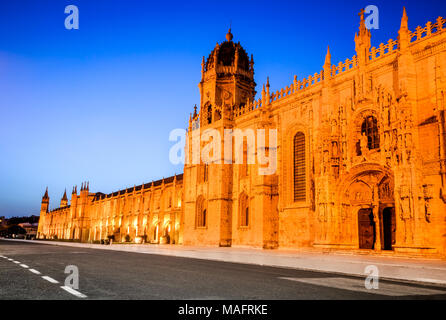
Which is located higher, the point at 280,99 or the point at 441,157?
the point at 280,99

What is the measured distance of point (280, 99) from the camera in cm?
3384

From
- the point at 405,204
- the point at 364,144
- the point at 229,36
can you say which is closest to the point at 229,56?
the point at 229,36

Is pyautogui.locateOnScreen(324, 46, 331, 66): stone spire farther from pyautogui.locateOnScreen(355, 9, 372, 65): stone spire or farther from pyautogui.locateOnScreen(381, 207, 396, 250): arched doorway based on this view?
pyautogui.locateOnScreen(381, 207, 396, 250): arched doorway

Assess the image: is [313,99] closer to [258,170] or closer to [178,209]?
[258,170]

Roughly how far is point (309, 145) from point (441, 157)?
10550mm

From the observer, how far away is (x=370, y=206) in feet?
85.3

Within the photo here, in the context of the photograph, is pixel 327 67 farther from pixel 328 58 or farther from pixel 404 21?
pixel 404 21

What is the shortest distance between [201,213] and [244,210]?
695cm

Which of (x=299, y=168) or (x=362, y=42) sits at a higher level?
(x=362, y=42)

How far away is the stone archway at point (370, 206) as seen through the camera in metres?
25.1

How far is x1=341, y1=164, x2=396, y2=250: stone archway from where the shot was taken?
25094 millimetres

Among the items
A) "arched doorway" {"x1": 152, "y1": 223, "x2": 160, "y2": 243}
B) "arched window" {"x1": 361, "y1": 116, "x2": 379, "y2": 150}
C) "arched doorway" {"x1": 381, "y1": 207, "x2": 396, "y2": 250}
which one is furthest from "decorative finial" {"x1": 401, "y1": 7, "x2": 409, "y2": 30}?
"arched doorway" {"x1": 152, "y1": 223, "x2": 160, "y2": 243}
